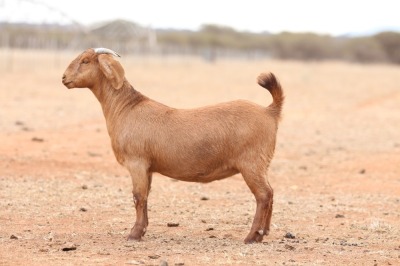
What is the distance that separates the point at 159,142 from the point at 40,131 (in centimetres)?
1095

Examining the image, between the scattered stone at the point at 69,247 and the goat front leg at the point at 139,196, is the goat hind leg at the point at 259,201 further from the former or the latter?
the scattered stone at the point at 69,247

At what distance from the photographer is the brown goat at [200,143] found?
8969 millimetres

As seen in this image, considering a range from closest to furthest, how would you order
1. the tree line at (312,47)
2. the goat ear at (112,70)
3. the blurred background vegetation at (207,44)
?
the goat ear at (112,70), the blurred background vegetation at (207,44), the tree line at (312,47)

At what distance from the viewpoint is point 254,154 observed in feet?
29.4

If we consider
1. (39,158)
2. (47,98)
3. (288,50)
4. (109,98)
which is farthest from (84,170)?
(288,50)

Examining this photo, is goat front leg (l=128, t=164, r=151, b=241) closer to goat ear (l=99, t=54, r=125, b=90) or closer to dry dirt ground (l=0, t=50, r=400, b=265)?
dry dirt ground (l=0, t=50, r=400, b=265)

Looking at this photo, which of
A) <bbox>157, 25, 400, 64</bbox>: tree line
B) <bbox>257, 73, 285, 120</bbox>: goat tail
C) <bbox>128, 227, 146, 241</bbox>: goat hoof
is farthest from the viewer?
<bbox>157, 25, 400, 64</bbox>: tree line

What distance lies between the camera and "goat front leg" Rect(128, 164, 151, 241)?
357 inches

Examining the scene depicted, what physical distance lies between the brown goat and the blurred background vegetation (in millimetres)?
51075

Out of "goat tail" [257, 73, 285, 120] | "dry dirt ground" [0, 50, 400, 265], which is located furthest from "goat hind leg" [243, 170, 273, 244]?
"goat tail" [257, 73, 285, 120]

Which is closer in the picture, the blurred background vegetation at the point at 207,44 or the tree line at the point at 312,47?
the blurred background vegetation at the point at 207,44

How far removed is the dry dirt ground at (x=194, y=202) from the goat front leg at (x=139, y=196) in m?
0.14

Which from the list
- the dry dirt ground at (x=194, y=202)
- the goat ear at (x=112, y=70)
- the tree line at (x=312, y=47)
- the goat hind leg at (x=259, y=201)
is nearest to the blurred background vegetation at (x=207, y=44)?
the tree line at (x=312, y=47)

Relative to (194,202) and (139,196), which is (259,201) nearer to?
(139,196)
